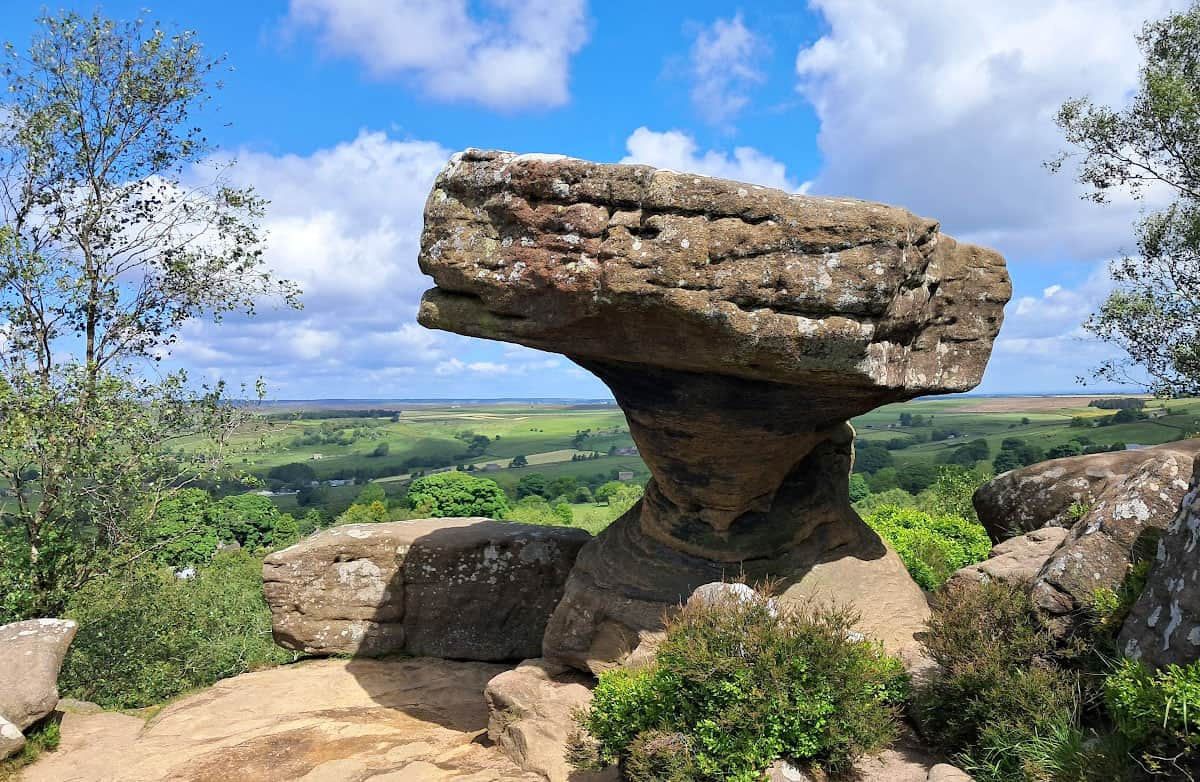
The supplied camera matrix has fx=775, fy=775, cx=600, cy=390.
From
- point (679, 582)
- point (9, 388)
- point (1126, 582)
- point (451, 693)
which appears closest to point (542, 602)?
point (451, 693)

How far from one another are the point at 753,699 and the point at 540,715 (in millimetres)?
4101

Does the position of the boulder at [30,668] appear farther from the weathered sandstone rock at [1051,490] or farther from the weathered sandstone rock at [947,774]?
the weathered sandstone rock at [1051,490]

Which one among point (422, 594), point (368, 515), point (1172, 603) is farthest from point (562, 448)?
point (1172, 603)

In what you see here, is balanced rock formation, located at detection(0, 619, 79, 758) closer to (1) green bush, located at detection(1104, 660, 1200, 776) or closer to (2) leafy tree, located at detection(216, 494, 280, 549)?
(1) green bush, located at detection(1104, 660, 1200, 776)

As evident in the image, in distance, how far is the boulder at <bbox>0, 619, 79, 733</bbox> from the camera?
1103 centimetres

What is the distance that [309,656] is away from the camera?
15047mm

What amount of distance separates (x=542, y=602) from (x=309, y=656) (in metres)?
4.70

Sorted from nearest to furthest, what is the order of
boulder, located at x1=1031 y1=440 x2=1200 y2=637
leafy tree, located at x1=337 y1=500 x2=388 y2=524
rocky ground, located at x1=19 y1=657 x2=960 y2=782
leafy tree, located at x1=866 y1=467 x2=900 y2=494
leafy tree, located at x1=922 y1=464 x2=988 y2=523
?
boulder, located at x1=1031 y1=440 x2=1200 y2=637
rocky ground, located at x1=19 y1=657 x2=960 y2=782
leafy tree, located at x1=922 y1=464 x2=988 y2=523
leafy tree, located at x1=337 y1=500 x2=388 y2=524
leafy tree, located at x1=866 y1=467 x2=900 y2=494

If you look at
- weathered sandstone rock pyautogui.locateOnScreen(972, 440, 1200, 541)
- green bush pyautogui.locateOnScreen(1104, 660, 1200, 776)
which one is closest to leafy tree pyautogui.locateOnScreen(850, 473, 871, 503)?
weathered sandstone rock pyautogui.locateOnScreen(972, 440, 1200, 541)

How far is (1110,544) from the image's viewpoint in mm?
7895

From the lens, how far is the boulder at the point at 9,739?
10602 millimetres

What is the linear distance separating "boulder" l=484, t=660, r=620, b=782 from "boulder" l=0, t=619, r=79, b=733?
6.57 metres

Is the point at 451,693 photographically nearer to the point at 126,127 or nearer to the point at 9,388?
the point at 9,388

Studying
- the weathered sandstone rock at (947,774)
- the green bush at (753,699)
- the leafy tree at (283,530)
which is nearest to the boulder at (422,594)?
the green bush at (753,699)
